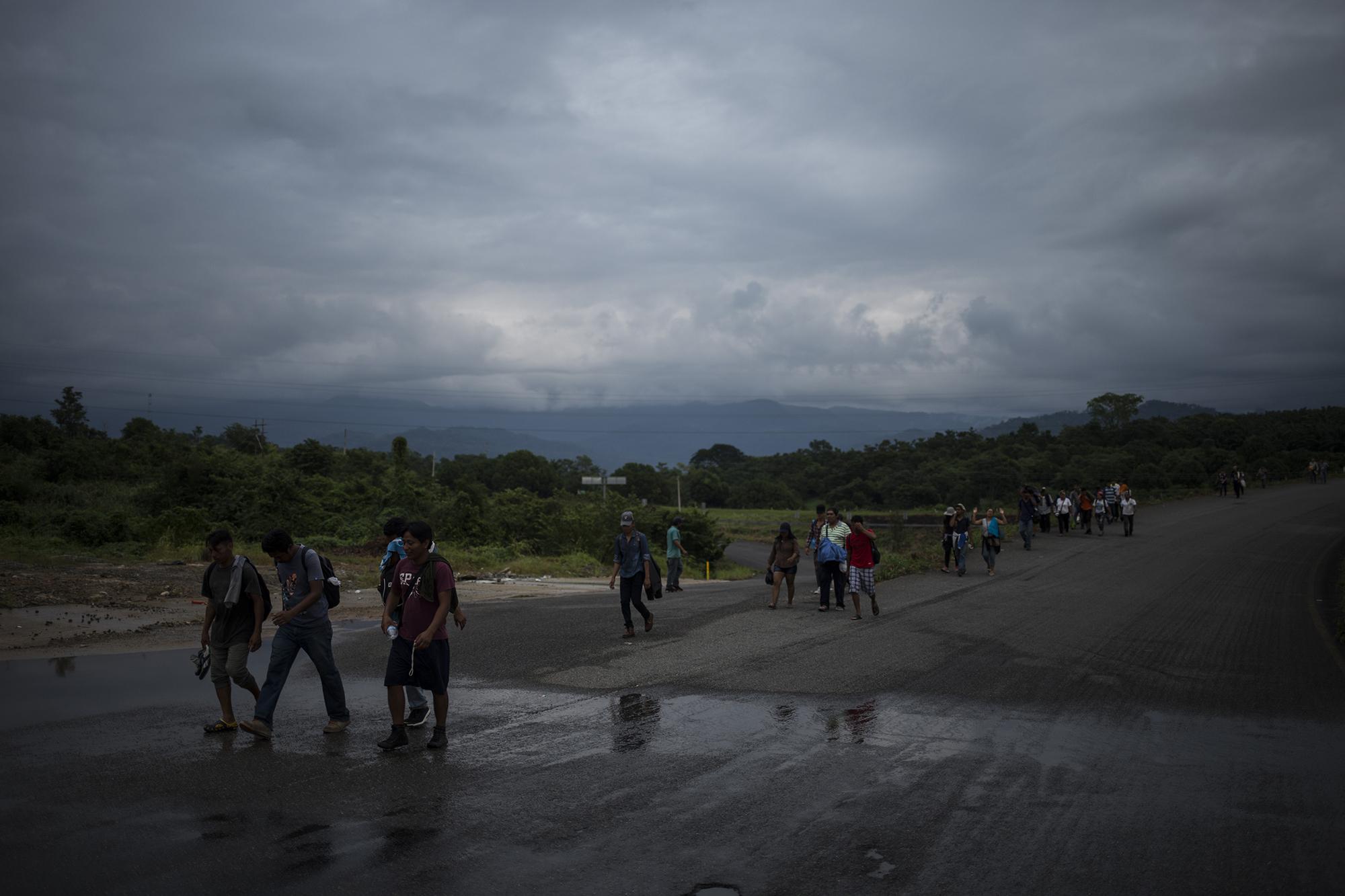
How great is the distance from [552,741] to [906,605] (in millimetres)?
11576

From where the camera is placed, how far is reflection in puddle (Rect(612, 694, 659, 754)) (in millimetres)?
8062

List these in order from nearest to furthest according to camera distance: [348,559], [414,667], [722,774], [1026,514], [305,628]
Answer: [722,774] < [414,667] < [305,628] < [348,559] < [1026,514]

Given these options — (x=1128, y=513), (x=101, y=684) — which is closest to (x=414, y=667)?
(x=101, y=684)

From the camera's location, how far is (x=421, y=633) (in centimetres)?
797

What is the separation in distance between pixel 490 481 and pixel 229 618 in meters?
70.2

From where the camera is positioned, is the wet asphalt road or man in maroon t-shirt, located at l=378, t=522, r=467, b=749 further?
man in maroon t-shirt, located at l=378, t=522, r=467, b=749

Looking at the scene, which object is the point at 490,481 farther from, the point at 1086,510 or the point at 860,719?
the point at 860,719

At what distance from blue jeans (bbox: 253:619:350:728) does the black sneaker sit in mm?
793

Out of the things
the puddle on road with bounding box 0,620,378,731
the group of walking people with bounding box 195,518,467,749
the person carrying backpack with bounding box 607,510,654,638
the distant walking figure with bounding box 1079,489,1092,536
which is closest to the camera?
the group of walking people with bounding box 195,518,467,749

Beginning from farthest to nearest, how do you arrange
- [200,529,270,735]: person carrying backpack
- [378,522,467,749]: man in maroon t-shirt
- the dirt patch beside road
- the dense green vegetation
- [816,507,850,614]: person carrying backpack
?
the dense green vegetation → [816,507,850,614]: person carrying backpack → the dirt patch beside road → [200,529,270,735]: person carrying backpack → [378,522,467,749]: man in maroon t-shirt

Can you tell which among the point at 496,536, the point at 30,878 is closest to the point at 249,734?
the point at 30,878

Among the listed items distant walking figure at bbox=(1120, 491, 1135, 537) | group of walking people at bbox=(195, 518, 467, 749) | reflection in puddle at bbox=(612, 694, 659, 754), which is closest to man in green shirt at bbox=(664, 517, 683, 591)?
reflection in puddle at bbox=(612, 694, 659, 754)

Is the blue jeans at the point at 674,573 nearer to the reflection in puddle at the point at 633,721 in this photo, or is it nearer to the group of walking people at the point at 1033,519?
the group of walking people at the point at 1033,519

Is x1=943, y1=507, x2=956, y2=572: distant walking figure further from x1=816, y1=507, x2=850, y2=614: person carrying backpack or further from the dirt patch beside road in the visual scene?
the dirt patch beside road
